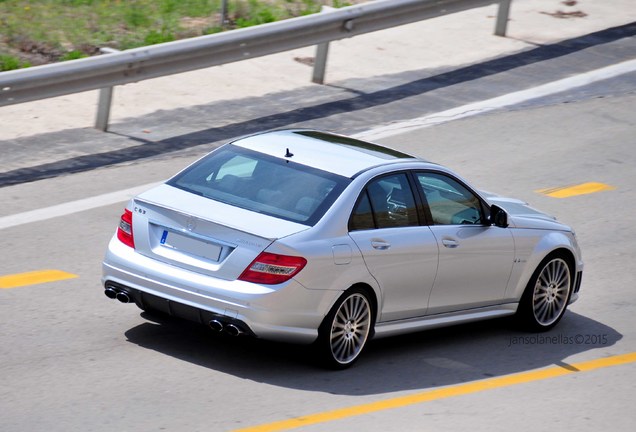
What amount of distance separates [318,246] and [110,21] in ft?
34.2

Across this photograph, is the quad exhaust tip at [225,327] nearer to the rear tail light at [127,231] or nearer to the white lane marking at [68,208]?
the rear tail light at [127,231]

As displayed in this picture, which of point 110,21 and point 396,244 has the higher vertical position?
point 396,244

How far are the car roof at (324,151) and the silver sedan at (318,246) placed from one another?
1cm

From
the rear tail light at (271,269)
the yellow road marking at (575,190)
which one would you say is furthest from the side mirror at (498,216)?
the yellow road marking at (575,190)

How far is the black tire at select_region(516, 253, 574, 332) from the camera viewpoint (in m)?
9.89

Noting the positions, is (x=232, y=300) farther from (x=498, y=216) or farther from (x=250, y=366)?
(x=498, y=216)

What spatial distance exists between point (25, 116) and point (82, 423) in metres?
7.72

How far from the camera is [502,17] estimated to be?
18875mm

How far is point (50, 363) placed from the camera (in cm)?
813

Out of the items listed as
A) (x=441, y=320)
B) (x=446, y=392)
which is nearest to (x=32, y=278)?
(x=441, y=320)

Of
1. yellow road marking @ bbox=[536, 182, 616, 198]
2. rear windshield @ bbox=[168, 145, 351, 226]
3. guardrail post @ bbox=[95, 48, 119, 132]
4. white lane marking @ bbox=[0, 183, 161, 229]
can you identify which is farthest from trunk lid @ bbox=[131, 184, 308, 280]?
yellow road marking @ bbox=[536, 182, 616, 198]

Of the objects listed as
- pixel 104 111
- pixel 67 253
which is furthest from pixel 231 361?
pixel 104 111

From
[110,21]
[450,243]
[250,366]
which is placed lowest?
[250,366]

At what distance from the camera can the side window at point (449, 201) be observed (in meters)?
9.09
